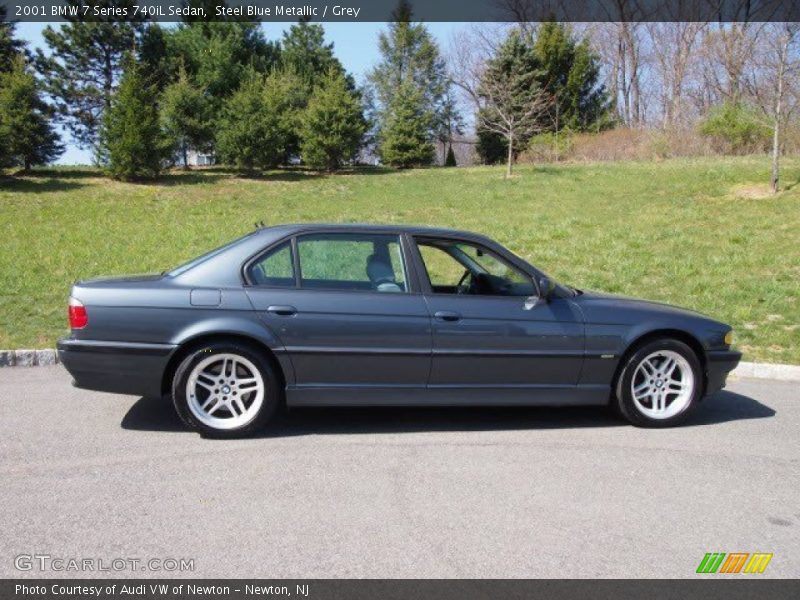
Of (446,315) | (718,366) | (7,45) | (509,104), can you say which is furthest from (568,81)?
(446,315)

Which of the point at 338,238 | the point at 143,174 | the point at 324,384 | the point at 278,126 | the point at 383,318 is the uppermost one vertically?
the point at 278,126

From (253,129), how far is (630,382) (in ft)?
70.9

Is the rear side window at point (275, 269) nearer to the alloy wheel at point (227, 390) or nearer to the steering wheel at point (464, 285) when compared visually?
the alloy wheel at point (227, 390)

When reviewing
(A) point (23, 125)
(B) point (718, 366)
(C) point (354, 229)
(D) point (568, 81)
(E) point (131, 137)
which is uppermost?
(D) point (568, 81)

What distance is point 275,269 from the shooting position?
193 inches

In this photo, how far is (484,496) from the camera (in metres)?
3.84

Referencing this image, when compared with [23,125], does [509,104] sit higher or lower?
higher

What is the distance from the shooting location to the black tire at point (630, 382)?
5.09m

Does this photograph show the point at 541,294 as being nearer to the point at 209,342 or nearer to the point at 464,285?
the point at 464,285

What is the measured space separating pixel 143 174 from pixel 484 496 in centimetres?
2092
